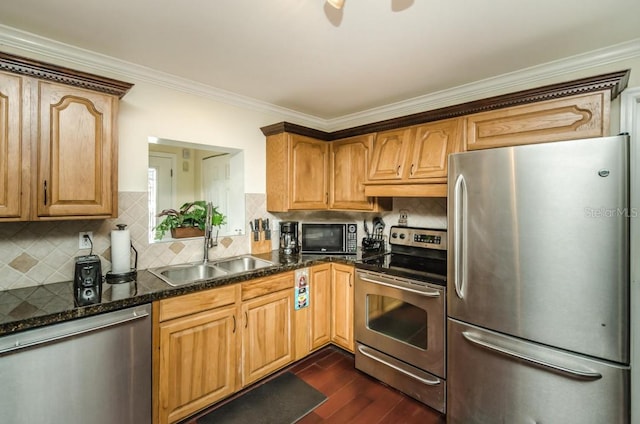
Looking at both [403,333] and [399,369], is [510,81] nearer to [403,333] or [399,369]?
[403,333]

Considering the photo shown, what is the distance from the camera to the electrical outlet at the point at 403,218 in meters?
2.88

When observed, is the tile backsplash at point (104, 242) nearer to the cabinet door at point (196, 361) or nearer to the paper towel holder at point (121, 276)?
the paper towel holder at point (121, 276)

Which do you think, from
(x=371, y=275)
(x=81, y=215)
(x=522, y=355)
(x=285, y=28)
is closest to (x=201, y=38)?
(x=285, y=28)

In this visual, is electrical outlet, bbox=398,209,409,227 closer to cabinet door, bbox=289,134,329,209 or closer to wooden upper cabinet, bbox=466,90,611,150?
cabinet door, bbox=289,134,329,209

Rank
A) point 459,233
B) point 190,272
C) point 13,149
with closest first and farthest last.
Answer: point 13,149 < point 459,233 < point 190,272

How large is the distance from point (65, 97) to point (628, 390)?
325cm

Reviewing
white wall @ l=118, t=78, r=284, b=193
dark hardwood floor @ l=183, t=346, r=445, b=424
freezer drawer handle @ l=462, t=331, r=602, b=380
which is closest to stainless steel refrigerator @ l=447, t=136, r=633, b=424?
freezer drawer handle @ l=462, t=331, r=602, b=380

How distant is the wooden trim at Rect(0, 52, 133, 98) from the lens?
4.82ft

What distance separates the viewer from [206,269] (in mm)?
2408

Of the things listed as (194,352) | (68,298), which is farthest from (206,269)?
(68,298)

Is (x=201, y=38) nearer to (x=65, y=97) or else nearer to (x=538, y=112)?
(x=65, y=97)

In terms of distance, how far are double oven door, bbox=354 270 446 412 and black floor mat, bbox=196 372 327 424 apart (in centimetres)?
54

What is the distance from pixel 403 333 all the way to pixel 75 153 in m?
2.46

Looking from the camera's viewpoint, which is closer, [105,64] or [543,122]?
[543,122]
